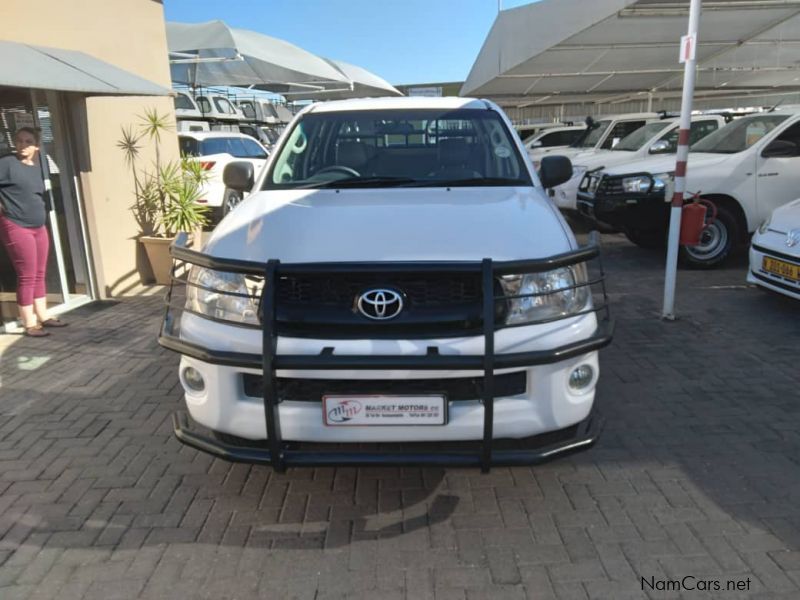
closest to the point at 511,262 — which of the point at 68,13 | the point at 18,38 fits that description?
the point at 18,38

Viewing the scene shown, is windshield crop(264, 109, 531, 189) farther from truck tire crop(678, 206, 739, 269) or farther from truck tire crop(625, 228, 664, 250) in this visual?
truck tire crop(625, 228, 664, 250)

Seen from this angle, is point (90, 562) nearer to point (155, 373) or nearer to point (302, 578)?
point (302, 578)

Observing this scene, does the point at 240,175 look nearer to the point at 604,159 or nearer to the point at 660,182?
the point at 660,182

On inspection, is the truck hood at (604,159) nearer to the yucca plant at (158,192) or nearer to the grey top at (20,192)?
the yucca plant at (158,192)

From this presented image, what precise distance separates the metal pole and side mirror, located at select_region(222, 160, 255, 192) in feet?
12.2

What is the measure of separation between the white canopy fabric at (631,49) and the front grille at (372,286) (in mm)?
10637

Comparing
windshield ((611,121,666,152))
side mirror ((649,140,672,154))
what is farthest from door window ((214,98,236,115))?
side mirror ((649,140,672,154))

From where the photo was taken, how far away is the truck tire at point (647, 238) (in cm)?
870

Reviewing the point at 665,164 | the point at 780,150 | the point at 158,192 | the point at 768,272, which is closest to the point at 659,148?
the point at 665,164

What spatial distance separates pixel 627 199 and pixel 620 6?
19.2ft

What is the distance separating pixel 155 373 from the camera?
4.72m

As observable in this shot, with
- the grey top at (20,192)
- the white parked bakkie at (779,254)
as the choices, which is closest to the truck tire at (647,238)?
the white parked bakkie at (779,254)

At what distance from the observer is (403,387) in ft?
8.34

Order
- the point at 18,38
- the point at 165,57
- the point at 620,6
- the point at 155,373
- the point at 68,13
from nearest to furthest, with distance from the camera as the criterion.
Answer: the point at 155,373 < the point at 18,38 < the point at 68,13 < the point at 165,57 < the point at 620,6
